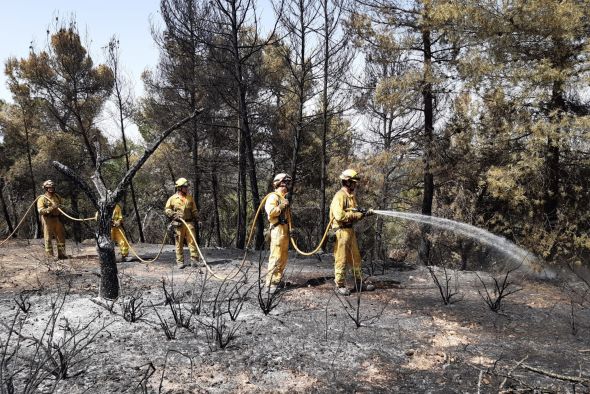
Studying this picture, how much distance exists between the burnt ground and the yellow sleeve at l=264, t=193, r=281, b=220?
130 cm

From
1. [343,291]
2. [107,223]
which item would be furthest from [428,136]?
[107,223]

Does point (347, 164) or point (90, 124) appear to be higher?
point (90, 124)

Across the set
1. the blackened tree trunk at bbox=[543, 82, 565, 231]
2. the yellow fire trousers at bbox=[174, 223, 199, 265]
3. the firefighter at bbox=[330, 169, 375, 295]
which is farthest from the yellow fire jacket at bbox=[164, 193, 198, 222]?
the blackened tree trunk at bbox=[543, 82, 565, 231]

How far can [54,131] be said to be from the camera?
19.9 meters

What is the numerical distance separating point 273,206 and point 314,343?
8.16 feet

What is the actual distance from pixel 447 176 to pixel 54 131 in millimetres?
17333

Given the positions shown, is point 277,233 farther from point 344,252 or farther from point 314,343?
point 314,343

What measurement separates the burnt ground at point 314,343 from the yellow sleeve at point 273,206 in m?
1.30

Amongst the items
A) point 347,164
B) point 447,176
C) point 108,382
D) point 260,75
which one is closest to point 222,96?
point 260,75

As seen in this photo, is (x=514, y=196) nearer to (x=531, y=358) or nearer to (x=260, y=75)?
(x=531, y=358)

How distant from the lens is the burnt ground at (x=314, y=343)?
12.8 ft

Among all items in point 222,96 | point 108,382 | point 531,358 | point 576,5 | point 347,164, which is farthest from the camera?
point 347,164

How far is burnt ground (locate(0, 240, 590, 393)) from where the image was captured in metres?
3.89

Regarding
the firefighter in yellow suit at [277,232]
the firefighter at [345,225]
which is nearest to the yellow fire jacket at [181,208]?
the firefighter in yellow suit at [277,232]
